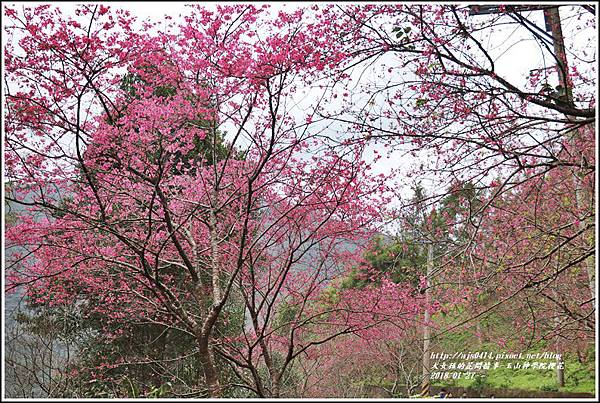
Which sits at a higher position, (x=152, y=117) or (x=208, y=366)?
(x=152, y=117)

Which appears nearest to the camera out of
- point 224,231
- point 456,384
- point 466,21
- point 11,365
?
point 466,21

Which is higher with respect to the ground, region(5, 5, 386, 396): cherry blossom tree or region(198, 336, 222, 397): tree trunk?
region(5, 5, 386, 396): cherry blossom tree

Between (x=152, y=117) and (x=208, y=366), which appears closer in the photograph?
(x=152, y=117)

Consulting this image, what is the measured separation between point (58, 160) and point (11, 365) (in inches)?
154

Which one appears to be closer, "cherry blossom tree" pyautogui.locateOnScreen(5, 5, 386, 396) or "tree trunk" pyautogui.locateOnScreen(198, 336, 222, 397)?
"cherry blossom tree" pyautogui.locateOnScreen(5, 5, 386, 396)

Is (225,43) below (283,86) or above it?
above

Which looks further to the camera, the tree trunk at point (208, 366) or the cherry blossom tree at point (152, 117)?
the tree trunk at point (208, 366)

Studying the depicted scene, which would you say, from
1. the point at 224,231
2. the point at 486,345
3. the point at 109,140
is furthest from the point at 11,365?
the point at 486,345

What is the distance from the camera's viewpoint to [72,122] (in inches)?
123

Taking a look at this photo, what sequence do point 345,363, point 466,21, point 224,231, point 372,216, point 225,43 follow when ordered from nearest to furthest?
1. point 466,21
2. point 225,43
3. point 372,216
4. point 224,231
5. point 345,363

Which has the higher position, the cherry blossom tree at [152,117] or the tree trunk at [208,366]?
the cherry blossom tree at [152,117]

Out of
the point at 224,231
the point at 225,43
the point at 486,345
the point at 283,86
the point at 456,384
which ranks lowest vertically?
the point at 456,384

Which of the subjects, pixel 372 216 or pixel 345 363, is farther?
pixel 345 363

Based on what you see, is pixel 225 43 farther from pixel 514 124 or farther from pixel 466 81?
pixel 514 124
